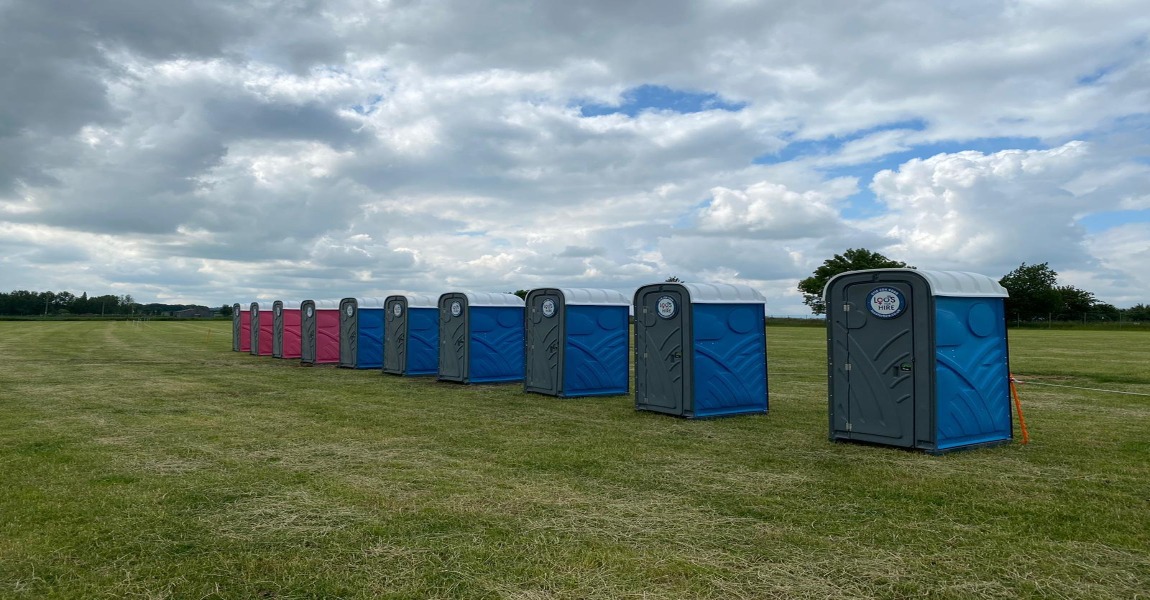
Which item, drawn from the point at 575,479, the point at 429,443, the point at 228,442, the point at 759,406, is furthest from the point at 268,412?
the point at 759,406

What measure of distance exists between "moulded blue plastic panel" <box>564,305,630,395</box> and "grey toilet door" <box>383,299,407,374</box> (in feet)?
19.8

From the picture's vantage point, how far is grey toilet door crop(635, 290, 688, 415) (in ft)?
38.6

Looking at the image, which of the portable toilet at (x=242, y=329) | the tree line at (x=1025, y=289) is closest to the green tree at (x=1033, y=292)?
the tree line at (x=1025, y=289)

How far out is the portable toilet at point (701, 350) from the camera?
11641mm

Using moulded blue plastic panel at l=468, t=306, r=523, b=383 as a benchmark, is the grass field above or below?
below

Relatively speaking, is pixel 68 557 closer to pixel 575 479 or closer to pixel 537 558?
pixel 537 558

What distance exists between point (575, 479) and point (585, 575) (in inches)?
102

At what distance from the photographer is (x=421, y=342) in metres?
19.1

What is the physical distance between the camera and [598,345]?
1495 centimetres

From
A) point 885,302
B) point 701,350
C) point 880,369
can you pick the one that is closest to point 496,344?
point 701,350

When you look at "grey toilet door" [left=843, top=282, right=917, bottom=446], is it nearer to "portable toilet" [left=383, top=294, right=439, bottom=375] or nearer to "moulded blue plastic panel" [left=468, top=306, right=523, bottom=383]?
"moulded blue plastic panel" [left=468, top=306, right=523, bottom=383]

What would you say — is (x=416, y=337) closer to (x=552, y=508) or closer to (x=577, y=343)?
(x=577, y=343)

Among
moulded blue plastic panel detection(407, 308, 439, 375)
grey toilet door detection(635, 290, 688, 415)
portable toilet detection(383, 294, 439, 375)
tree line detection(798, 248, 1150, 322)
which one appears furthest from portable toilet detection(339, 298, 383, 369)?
tree line detection(798, 248, 1150, 322)

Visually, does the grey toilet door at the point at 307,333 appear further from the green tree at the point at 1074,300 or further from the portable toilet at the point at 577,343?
the green tree at the point at 1074,300
